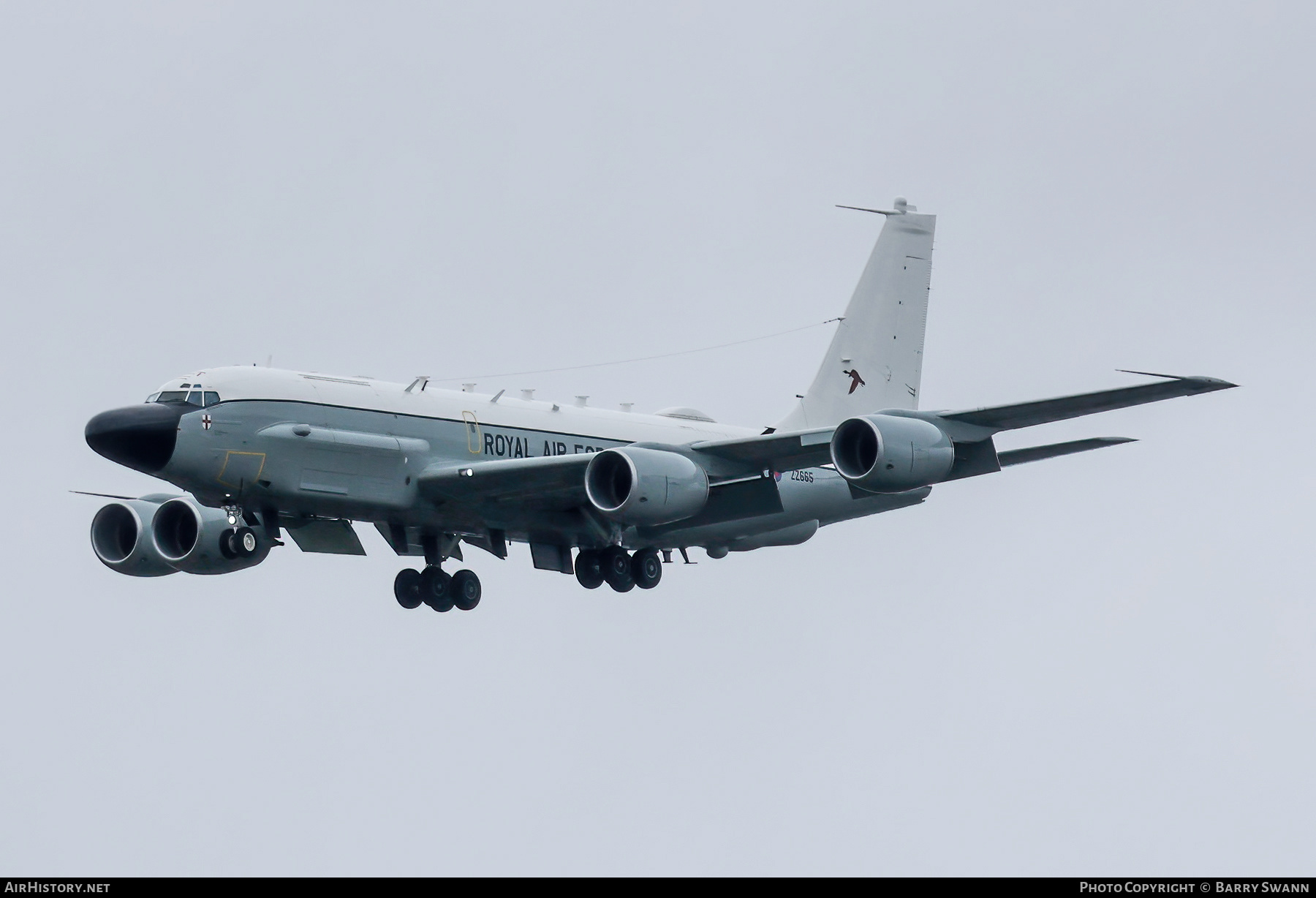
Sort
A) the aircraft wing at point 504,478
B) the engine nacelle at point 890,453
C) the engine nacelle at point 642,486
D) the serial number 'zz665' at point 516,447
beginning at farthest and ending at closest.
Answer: the serial number 'zz665' at point 516,447
the aircraft wing at point 504,478
the engine nacelle at point 642,486
the engine nacelle at point 890,453

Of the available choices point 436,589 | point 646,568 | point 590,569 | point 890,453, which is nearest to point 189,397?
point 436,589

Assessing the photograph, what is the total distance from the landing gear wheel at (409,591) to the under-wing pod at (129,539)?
5855 mm

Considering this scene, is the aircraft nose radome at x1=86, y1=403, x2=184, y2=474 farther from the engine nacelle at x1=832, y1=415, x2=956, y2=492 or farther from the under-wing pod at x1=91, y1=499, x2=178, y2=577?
Result: the engine nacelle at x1=832, y1=415, x2=956, y2=492

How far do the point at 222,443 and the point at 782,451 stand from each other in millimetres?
12327

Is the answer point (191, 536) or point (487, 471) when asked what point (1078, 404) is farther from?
point (191, 536)

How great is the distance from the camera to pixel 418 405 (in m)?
44.9

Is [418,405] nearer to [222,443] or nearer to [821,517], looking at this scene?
[222,443]

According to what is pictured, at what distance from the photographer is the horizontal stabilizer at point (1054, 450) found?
4353cm

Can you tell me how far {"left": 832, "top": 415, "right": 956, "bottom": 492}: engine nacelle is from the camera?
41.0 meters

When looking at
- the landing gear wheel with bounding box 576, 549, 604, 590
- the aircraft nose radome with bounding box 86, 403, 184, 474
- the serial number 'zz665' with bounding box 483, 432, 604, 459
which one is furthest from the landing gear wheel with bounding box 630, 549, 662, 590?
the aircraft nose radome with bounding box 86, 403, 184, 474

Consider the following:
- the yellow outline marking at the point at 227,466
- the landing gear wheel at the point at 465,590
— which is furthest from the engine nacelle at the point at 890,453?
the yellow outline marking at the point at 227,466

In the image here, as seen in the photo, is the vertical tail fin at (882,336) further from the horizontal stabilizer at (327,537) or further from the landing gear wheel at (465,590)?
the horizontal stabilizer at (327,537)

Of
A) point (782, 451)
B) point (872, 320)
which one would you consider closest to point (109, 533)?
point (782, 451)
